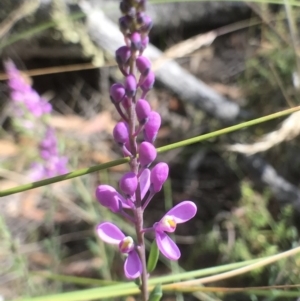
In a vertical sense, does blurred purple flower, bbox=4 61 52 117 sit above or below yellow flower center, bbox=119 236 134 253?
above

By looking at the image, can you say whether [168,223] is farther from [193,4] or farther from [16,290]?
[193,4]

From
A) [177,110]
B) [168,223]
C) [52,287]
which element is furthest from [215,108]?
[168,223]

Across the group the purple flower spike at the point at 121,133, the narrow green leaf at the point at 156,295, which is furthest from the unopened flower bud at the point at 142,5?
the narrow green leaf at the point at 156,295

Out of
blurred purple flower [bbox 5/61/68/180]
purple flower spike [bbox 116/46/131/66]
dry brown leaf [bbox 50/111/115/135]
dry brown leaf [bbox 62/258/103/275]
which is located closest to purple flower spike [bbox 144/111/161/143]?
purple flower spike [bbox 116/46/131/66]

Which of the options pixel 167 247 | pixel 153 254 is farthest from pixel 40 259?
pixel 167 247

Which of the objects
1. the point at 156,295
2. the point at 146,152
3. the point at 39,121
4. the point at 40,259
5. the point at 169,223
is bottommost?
the point at 156,295

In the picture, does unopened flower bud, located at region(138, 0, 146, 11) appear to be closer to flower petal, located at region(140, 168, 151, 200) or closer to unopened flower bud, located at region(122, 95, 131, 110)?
unopened flower bud, located at region(122, 95, 131, 110)

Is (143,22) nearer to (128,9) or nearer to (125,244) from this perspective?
(128,9)
